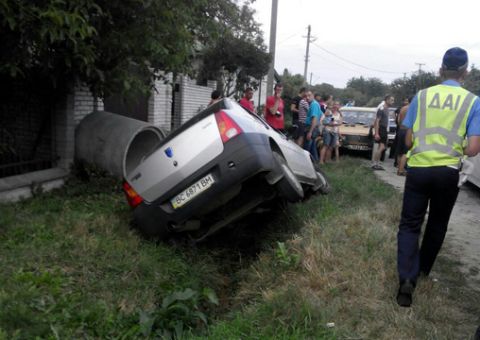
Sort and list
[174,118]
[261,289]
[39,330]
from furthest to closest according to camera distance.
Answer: [174,118]
[261,289]
[39,330]

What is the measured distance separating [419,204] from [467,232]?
282cm

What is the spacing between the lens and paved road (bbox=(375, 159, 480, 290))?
4.46m

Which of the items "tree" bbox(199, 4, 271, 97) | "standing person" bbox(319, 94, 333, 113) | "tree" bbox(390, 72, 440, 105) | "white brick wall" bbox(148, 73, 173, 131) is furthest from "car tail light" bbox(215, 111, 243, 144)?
"tree" bbox(390, 72, 440, 105)

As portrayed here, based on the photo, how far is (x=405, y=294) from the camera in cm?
339

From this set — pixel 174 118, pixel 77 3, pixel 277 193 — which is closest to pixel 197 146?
pixel 277 193

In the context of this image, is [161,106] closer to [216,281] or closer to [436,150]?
[216,281]

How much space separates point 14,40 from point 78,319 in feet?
9.86

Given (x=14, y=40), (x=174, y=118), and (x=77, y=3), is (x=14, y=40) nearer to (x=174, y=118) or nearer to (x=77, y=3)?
(x=77, y=3)

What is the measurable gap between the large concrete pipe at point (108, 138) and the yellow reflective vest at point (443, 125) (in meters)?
3.84

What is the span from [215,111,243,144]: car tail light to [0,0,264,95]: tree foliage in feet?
4.66

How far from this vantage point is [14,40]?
4.75 m

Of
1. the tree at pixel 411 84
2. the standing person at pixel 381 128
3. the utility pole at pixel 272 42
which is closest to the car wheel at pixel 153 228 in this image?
the standing person at pixel 381 128

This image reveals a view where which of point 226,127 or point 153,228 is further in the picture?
point 153,228

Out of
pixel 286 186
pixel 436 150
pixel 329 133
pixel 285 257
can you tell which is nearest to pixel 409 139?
pixel 436 150
